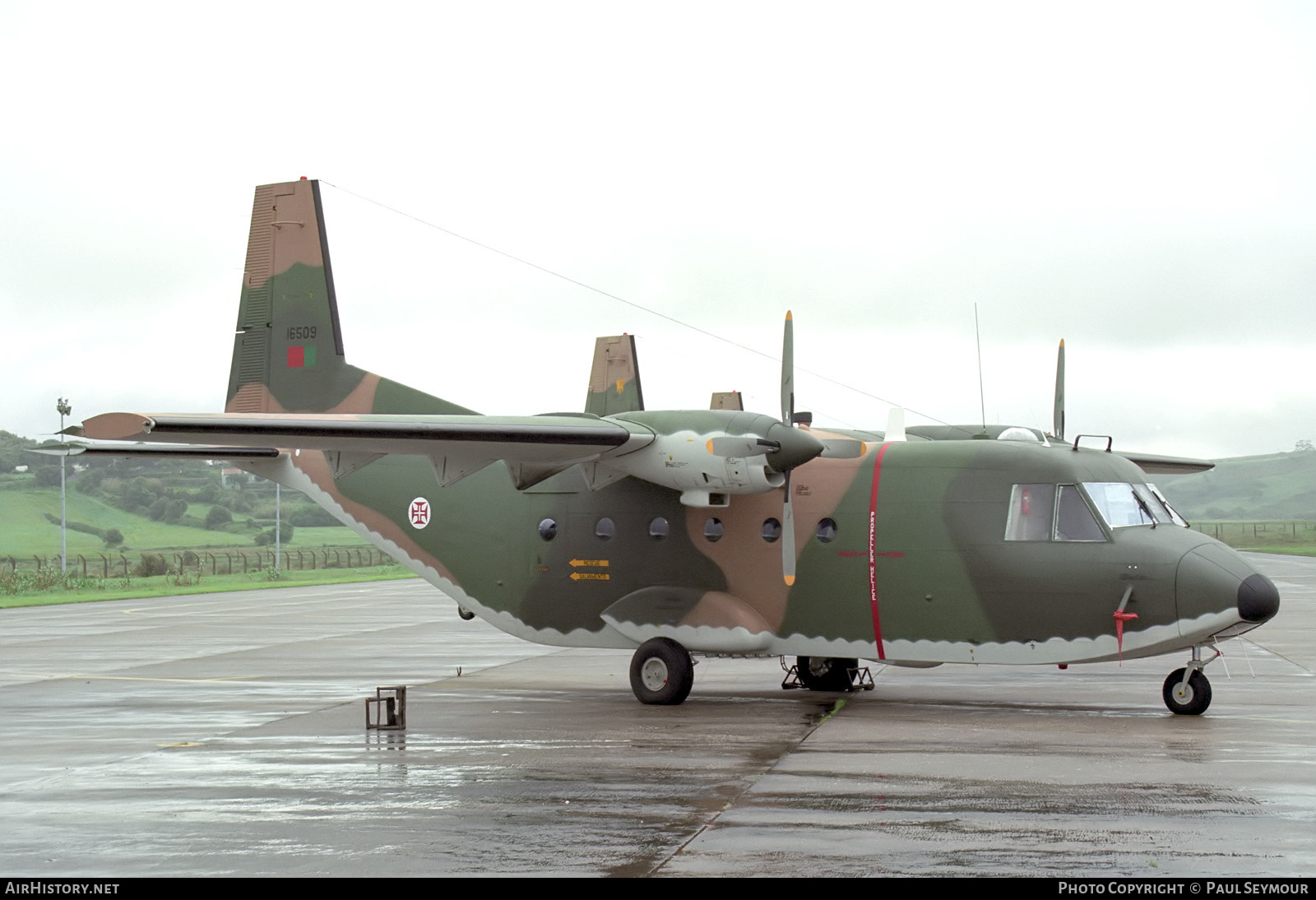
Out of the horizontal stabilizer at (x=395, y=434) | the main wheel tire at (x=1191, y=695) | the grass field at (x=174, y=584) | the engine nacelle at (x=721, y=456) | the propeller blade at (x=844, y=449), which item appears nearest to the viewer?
the horizontal stabilizer at (x=395, y=434)

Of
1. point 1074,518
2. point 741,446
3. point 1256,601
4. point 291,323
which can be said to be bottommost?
point 1256,601

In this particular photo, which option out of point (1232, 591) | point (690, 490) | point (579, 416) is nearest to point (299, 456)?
point (579, 416)

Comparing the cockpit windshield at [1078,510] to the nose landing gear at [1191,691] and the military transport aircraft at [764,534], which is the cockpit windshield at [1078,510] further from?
the nose landing gear at [1191,691]

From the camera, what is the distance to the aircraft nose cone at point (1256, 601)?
14055 mm

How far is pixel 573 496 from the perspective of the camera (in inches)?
698

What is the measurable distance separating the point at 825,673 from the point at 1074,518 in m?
Result: 4.48

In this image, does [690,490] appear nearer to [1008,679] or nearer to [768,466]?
[768,466]

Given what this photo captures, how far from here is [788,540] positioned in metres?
16.1

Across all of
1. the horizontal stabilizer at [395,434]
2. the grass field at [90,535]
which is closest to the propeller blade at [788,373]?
the horizontal stabilizer at [395,434]

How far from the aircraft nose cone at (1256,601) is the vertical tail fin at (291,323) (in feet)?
38.5

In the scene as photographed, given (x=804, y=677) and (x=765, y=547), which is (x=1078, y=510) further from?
(x=804, y=677)

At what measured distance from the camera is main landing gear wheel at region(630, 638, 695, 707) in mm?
16516

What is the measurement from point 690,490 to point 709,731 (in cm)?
324

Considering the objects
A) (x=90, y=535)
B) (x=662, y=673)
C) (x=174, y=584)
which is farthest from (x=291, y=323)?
(x=90, y=535)
